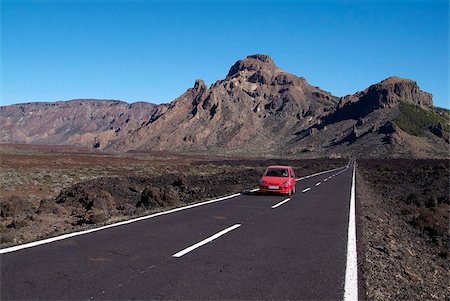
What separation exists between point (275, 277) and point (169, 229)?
473 cm

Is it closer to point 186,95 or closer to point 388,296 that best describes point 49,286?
point 388,296

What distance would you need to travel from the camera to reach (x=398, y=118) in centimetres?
13575

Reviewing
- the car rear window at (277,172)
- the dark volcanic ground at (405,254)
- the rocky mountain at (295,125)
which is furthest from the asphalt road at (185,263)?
the rocky mountain at (295,125)

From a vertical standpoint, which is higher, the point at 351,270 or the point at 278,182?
the point at 278,182

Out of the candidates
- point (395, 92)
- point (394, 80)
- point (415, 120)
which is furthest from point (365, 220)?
point (394, 80)

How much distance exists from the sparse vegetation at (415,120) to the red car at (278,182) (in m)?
115

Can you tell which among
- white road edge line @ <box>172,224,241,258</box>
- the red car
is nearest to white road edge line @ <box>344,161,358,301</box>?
white road edge line @ <box>172,224,241,258</box>

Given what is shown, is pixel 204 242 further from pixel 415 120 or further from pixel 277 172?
pixel 415 120

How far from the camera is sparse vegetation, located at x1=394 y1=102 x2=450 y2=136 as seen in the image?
130 m

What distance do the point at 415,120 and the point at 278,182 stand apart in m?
133

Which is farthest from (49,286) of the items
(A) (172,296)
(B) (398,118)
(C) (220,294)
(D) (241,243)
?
(B) (398,118)

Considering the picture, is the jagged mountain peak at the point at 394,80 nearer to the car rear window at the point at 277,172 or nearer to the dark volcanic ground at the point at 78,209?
the dark volcanic ground at the point at 78,209

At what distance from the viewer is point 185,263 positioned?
25.4 ft

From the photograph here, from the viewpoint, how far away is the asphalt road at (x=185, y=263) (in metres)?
6.18
